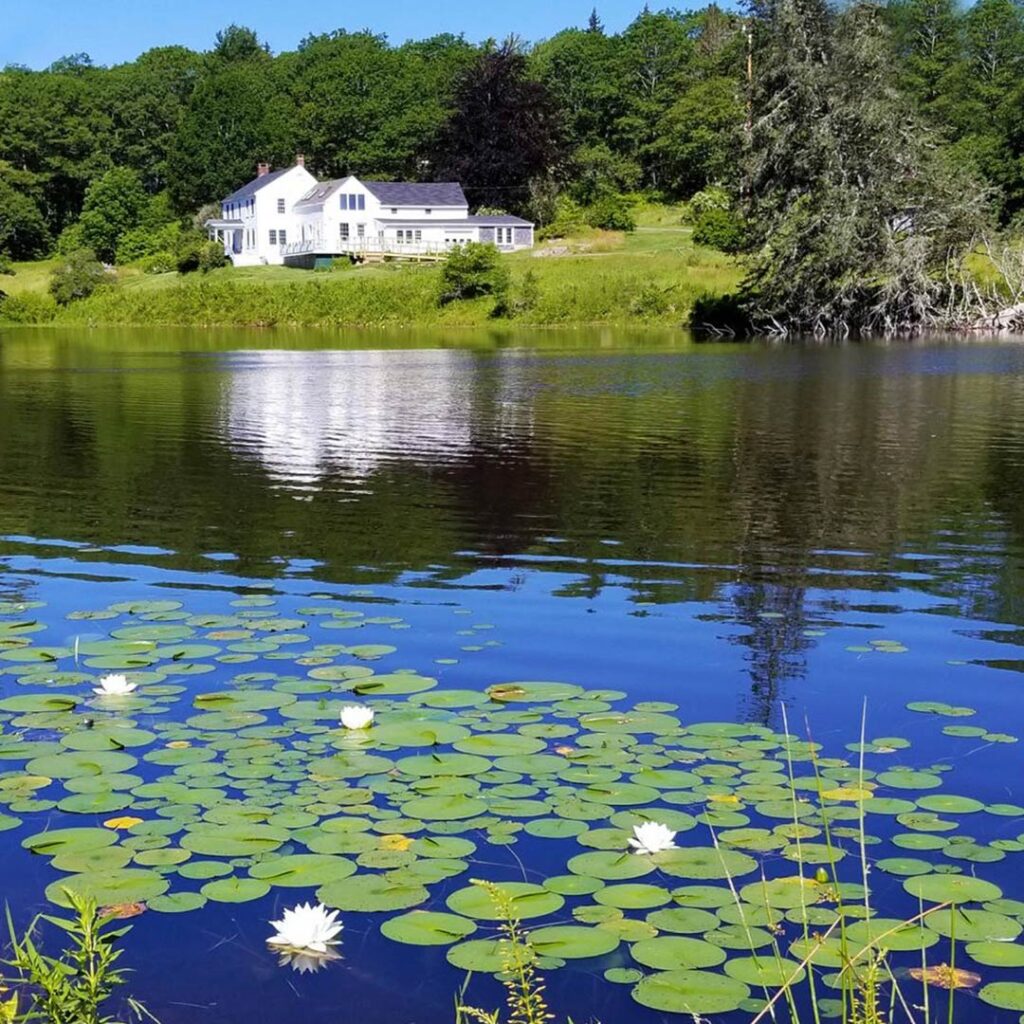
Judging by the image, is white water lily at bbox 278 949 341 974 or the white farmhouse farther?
the white farmhouse

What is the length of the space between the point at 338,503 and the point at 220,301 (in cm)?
6523

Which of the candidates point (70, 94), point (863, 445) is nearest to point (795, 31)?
point (863, 445)

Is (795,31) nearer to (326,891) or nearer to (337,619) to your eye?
(337,619)

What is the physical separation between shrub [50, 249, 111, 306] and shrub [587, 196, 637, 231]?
31.0 m

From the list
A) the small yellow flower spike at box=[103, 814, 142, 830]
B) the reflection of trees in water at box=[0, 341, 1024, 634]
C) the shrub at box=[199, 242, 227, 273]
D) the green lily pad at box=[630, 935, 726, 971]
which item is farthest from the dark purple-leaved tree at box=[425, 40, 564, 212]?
the green lily pad at box=[630, 935, 726, 971]

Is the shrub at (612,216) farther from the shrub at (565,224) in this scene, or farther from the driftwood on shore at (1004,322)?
the driftwood on shore at (1004,322)

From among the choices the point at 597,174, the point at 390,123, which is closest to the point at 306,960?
the point at 597,174

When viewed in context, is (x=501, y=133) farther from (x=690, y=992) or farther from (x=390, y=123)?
(x=690, y=992)

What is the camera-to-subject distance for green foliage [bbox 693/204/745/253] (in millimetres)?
72812

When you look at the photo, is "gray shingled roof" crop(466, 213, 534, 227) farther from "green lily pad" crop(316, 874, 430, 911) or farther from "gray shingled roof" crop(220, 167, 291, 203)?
"green lily pad" crop(316, 874, 430, 911)

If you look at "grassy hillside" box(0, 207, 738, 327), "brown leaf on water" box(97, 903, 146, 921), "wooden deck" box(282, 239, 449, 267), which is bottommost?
"brown leaf on water" box(97, 903, 146, 921)

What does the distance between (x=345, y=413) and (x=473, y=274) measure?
4703 centimetres

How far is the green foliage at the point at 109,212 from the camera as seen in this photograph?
98.2 metres

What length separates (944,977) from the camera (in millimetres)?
4523
